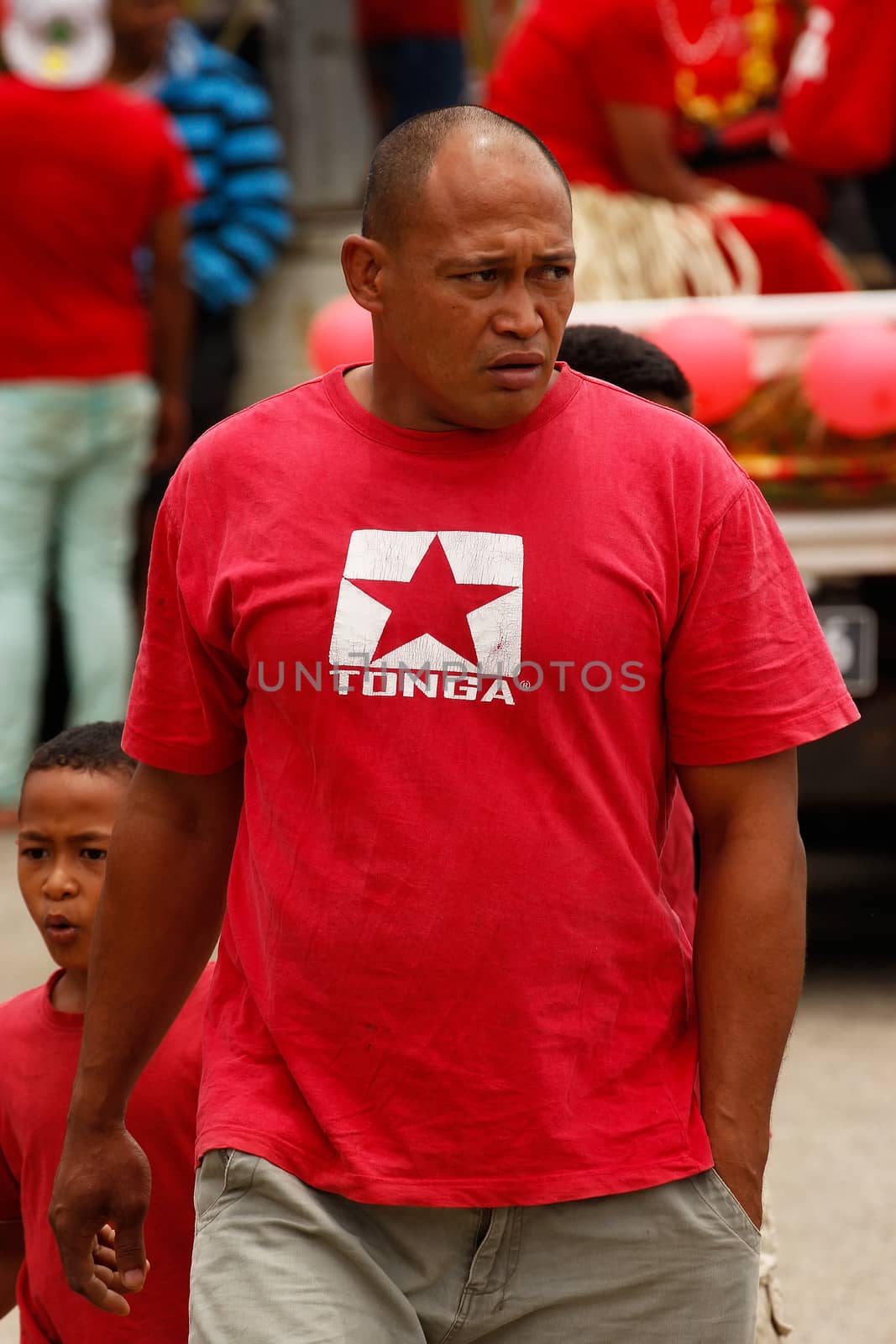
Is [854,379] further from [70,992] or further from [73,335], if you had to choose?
[73,335]

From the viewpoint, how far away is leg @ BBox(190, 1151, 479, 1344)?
202cm

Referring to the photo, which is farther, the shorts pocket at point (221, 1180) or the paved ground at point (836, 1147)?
the paved ground at point (836, 1147)

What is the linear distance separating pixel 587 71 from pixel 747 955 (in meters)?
3.87

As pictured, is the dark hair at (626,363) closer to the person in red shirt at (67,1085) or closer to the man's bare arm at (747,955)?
the person in red shirt at (67,1085)

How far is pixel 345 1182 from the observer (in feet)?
6.74

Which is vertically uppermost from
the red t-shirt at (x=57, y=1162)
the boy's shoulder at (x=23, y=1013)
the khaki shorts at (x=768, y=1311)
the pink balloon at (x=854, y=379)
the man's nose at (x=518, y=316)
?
the pink balloon at (x=854, y=379)

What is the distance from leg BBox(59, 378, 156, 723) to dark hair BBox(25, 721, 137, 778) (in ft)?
13.7

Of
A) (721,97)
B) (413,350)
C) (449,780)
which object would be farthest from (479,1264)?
(721,97)

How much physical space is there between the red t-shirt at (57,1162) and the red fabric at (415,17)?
7369mm

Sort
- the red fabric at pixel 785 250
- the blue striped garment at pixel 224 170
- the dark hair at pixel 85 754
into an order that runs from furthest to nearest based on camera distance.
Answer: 1. the blue striped garment at pixel 224 170
2. the red fabric at pixel 785 250
3. the dark hair at pixel 85 754

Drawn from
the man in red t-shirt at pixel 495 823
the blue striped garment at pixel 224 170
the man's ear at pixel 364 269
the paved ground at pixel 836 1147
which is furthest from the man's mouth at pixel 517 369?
the blue striped garment at pixel 224 170

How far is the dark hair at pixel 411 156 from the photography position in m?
2.13

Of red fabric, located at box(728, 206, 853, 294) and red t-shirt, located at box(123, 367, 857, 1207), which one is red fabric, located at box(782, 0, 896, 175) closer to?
red fabric, located at box(728, 206, 853, 294)

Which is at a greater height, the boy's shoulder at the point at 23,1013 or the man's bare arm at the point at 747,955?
the man's bare arm at the point at 747,955
